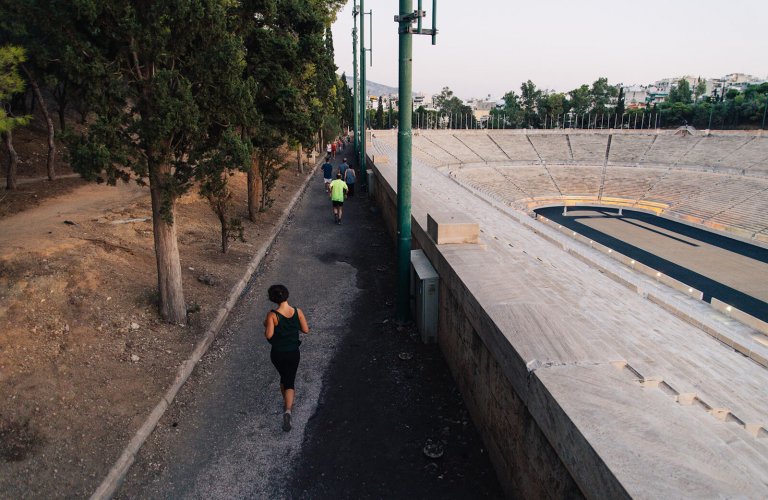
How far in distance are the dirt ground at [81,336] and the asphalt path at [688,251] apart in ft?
65.3

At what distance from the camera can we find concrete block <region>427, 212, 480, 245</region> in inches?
285

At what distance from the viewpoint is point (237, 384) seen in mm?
6160

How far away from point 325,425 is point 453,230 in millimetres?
3373

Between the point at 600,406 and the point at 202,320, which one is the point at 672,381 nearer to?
the point at 600,406

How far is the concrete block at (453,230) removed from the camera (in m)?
7.23

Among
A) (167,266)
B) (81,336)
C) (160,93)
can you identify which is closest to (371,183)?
(167,266)

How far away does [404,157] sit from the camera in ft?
24.4

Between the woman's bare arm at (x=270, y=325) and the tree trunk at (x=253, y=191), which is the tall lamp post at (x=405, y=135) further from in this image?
the tree trunk at (x=253, y=191)

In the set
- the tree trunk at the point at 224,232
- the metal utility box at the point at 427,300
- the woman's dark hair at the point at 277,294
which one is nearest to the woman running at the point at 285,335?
the woman's dark hair at the point at 277,294

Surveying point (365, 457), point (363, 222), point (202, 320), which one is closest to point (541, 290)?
point (365, 457)

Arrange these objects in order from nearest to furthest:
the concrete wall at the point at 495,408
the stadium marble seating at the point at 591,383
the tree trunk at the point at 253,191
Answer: the stadium marble seating at the point at 591,383, the concrete wall at the point at 495,408, the tree trunk at the point at 253,191

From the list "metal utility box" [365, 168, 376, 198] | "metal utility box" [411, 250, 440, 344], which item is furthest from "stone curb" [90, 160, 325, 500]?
"metal utility box" [365, 168, 376, 198]

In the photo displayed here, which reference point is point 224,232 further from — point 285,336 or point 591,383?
point 591,383

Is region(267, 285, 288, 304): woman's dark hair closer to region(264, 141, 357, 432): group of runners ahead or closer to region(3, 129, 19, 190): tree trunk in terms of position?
region(264, 141, 357, 432): group of runners ahead
